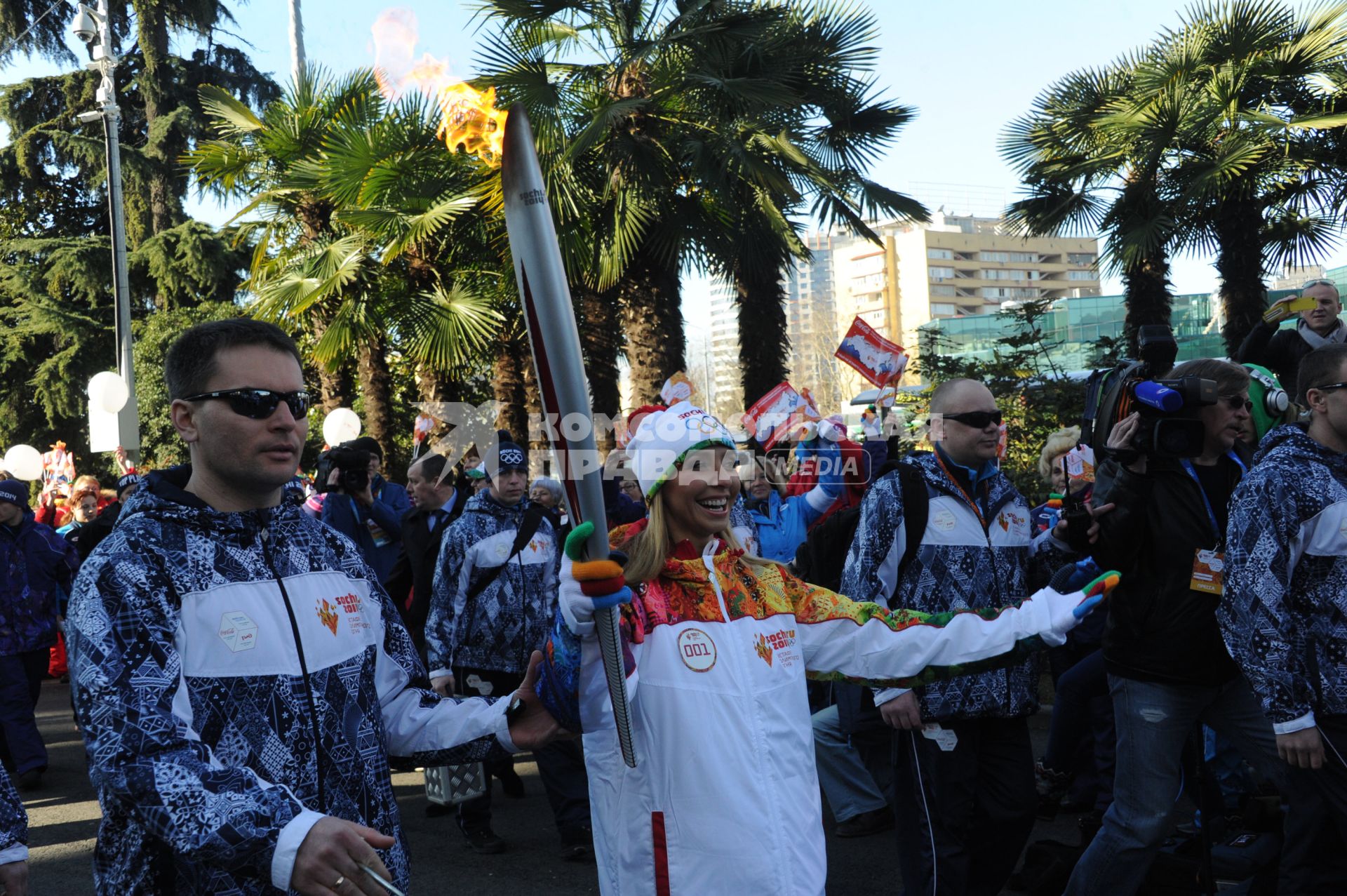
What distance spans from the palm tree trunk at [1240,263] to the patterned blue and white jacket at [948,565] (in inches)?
371

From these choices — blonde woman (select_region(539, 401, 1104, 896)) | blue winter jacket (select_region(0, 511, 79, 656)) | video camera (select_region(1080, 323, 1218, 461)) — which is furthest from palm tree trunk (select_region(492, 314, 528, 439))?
blonde woman (select_region(539, 401, 1104, 896))

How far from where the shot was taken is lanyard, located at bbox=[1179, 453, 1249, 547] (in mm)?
3830

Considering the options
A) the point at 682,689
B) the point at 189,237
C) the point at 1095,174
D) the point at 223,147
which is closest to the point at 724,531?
the point at 682,689

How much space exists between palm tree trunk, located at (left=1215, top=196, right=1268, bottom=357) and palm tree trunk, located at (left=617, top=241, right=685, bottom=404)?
232 inches

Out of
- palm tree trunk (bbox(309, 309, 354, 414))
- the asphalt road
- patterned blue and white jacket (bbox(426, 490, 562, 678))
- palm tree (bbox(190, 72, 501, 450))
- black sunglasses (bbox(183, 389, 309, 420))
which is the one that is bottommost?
the asphalt road

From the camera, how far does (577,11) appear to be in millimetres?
11344

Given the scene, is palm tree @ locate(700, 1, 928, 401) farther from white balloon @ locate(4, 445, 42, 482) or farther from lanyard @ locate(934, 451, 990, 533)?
white balloon @ locate(4, 445, 42, 482)

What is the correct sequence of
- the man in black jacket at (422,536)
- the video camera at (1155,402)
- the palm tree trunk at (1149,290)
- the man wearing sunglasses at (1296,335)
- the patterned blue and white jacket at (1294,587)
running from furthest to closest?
the palm tree trunk at (1149,290), the man in black jacket at (422,536), the man wearing sunglasses at (1296,335), the video camera at (1155,402), the patterned blue and white jacket at (1294,587)

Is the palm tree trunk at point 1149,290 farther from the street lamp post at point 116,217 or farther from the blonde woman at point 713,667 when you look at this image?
the street lamp post at point 116,217

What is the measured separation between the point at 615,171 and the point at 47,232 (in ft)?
78.5

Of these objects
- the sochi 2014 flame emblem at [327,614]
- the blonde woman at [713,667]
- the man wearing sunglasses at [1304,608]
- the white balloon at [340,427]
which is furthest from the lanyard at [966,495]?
the white balloon at [340,427]

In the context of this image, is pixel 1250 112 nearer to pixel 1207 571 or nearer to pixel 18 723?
pixel 1207 571

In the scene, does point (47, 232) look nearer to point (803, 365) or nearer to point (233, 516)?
point (233, 516)

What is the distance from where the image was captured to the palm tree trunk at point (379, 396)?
15727 mm
